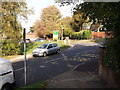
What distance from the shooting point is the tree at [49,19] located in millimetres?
46156

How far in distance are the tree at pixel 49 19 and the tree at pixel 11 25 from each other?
88.5 ft

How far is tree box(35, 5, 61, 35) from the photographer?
151 ft

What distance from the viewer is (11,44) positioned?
17.2 meters

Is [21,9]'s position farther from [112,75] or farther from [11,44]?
[112,75]

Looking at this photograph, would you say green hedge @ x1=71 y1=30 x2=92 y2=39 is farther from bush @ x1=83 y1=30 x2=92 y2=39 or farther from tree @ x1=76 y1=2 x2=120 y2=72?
tree @ x1=76 y1=2 x2=120 y2=72

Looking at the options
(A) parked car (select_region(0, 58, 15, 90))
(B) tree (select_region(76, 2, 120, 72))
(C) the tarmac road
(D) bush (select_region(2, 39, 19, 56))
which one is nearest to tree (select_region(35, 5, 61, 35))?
(D) bush (select_region(2, 39, 19, 56))

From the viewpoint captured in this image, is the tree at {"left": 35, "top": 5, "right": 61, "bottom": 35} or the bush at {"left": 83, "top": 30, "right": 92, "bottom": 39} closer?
the bush at {"left": 83, "top": 30, "right": 92, "bottom": 39}

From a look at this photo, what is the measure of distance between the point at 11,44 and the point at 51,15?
3518cm

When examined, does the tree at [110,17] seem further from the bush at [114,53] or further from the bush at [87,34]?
the bush at [87,34]

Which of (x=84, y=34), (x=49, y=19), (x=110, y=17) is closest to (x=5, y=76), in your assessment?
(x=110, y=17)

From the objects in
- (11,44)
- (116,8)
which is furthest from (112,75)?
(11,44)

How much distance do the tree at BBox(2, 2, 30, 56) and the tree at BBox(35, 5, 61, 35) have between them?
88.5 ft

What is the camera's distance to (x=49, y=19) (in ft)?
165

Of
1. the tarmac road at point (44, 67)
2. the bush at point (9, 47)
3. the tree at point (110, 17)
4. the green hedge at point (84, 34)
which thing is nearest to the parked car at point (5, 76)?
the tarmac road at point (44, 67)
